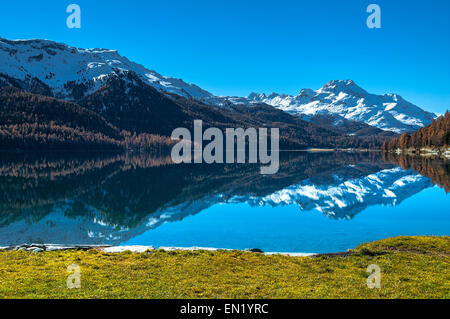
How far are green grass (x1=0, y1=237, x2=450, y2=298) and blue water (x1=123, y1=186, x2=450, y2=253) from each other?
10616 millimetres

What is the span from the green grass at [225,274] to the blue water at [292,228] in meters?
10.6

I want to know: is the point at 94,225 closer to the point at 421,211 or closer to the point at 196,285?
the point at 196,285

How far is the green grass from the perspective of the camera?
15273 millimetres

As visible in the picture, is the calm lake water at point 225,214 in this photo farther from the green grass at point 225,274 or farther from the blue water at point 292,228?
the green grass at point 225,274

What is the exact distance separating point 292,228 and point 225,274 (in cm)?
2434

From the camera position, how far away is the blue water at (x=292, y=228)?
35219 millimetres

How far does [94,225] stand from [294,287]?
116 ft

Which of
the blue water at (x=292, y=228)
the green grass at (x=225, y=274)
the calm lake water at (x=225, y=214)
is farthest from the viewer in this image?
the calm lake water at (x=225, y=214)

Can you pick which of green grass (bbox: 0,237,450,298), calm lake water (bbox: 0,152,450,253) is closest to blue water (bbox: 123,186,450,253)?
calm lake water (bbox: 0,152,450,253)

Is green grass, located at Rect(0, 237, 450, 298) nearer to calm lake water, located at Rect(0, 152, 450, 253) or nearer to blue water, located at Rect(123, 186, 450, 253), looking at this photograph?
blue water, located at Rect(123, 186, 450, 253)

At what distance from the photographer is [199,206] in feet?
194

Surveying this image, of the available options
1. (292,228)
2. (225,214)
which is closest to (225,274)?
(292,228)

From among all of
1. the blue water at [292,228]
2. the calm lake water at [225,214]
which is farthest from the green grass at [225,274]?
the calm lake water at [225,214]
